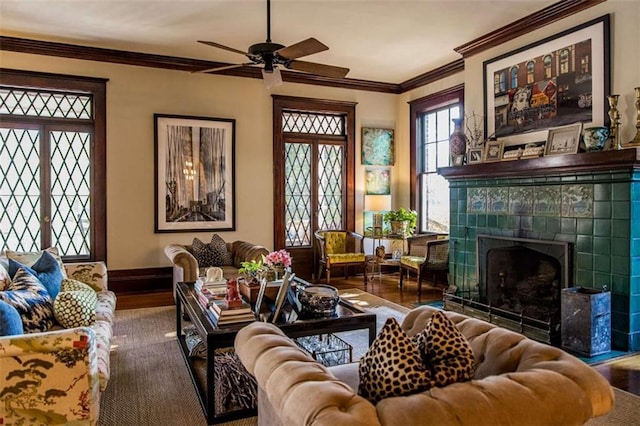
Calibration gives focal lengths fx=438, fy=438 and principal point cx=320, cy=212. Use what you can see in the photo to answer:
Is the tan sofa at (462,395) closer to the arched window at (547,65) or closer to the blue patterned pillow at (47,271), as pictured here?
the blue patterned pillow at (47,271)

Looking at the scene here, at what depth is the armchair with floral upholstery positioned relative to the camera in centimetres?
188

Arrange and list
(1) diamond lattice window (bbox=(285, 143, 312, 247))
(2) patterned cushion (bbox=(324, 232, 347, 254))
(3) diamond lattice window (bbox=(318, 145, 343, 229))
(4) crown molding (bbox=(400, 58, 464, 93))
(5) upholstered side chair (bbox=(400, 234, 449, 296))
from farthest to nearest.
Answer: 1. (3) diamond lattice window (bbox=(318, 145, 343, 229))
2. (1) diamond lattice window (bbox=(285, 143, 312, 247))
3. (2) patterned cushion (bbox=(324, 232, 347, 254))
4. (4) crown molding (bbox=(400, 58, 464, 93))
5. (5) upholstered side chair (bbox=(400, 234, 449, 296))

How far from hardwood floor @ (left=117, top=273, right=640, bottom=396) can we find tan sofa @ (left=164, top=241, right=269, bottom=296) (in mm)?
587

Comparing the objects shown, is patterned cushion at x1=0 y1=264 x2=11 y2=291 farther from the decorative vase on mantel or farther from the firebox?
the decorative vase on mantel

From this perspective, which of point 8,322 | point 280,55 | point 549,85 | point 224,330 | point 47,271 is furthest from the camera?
point 549,85

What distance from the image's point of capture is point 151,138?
18.9ft

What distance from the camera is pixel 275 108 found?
641 cm

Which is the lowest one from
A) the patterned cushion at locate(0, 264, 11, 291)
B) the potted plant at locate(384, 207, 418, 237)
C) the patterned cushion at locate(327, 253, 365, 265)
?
the patterned cushion at locate(327, 253, 365, 265)

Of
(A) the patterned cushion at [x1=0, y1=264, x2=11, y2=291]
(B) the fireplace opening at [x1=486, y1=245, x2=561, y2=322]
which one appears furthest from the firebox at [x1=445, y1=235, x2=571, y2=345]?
(A) the patterned cushion at [x1=0, y1=264, x2=11, y2=291]

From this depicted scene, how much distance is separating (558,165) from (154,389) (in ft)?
12.1

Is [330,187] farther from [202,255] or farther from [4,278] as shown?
[4,278]

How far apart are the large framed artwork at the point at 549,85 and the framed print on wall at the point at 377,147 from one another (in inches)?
88.3

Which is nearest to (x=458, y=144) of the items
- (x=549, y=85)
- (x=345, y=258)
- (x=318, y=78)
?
(x=549, y=85)

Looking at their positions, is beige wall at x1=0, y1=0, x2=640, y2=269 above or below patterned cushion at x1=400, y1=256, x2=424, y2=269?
above
